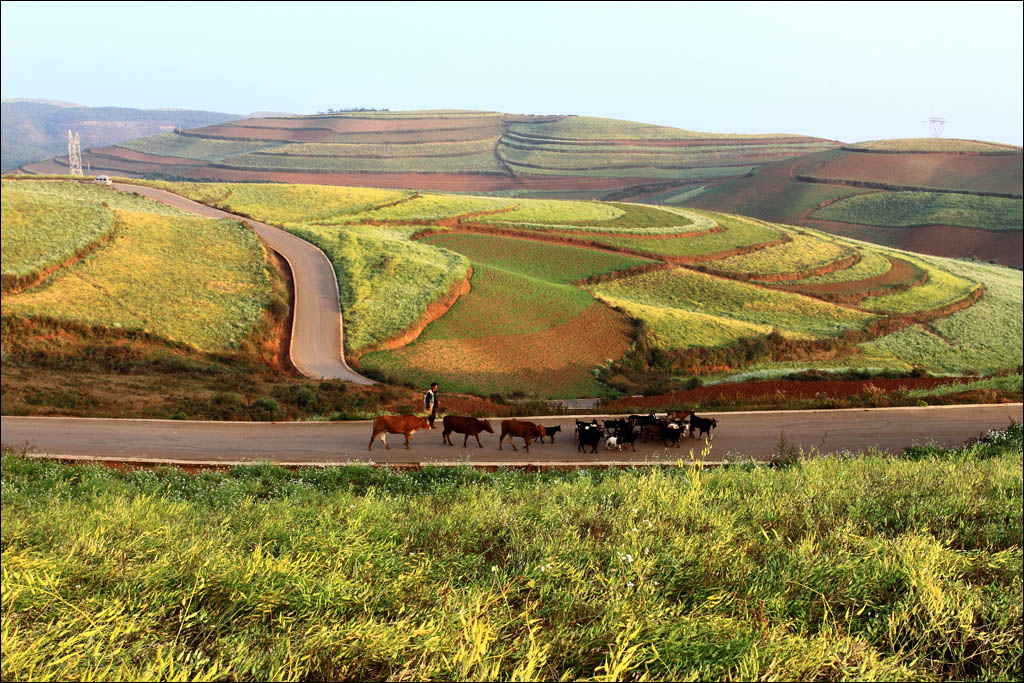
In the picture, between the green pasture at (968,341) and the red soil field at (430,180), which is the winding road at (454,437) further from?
the red soil field at (430,180)

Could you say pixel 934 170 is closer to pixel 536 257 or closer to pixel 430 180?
pixel 536 257

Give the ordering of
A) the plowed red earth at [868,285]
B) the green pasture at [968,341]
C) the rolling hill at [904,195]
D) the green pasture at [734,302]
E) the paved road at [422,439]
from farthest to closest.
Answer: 1. the rolling hill at [904,195]
2. the plowed red earth at [868,285]
3. the green pasture at [734,302]
4. the green pasture at [968,341]
5. the paved road at [422,439]

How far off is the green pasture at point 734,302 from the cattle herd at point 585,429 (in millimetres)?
25572

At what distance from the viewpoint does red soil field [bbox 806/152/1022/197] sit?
108 meters

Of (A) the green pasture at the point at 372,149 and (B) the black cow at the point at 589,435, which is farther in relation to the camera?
(A) the green pasture at the point at 372,149

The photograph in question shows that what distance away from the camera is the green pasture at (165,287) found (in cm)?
3116

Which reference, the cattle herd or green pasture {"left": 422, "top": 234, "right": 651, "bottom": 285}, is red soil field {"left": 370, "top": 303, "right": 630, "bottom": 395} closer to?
green pasture {"left": 422, "top": 234, "right": 651, "bottom": 285}

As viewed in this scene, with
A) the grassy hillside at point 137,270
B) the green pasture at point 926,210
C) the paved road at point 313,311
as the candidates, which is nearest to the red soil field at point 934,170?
the green pasture at point 926,210

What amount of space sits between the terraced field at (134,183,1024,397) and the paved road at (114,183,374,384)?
96 centimetres

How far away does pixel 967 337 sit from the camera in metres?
46.5

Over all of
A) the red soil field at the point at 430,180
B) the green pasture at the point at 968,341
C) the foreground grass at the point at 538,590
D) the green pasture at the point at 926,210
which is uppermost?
the red soil field at the point at 430,180

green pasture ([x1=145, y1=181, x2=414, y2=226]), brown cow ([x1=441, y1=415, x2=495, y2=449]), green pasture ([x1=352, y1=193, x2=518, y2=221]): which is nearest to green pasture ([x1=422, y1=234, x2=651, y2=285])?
green pasture ([x1=352, y1=193, x2=518, y2=221])

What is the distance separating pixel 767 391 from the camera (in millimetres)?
27188

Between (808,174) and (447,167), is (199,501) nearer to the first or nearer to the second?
(808,174)
